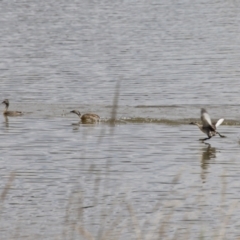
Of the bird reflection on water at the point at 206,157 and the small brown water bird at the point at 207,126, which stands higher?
the small brown water bird at the point at 207,126

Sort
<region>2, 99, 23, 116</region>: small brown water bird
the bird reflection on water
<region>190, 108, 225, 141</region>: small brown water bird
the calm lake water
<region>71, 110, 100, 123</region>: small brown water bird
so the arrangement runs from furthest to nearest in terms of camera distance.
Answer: <region>2, 99, 23, 116</region>: small brown water bird < <region>71, 110, 100, 123</region>: small brown water bird < <region>190, 108, 225, 141</region>: small brown water bird < the bird reflection on water < the calm lake water

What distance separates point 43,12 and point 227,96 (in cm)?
2066

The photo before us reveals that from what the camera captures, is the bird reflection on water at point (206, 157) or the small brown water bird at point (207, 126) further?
the small brown water bird at point (207, 126)

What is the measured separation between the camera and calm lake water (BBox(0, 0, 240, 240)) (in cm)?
1020

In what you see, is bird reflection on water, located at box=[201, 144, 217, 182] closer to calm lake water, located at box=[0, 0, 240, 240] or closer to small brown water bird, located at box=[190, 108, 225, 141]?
calm lake water, located at box=[0, 0, 240, 240]

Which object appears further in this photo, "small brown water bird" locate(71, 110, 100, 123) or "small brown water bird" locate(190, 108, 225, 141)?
"small brown water bird" locate(71, 110, 100, 123)

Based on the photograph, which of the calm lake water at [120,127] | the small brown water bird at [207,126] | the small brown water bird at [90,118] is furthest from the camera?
the small brown water bird at [90,118]

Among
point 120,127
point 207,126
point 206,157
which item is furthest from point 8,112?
point 206,157

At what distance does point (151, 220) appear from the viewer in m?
10.4

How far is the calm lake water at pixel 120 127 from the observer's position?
10.2 meters

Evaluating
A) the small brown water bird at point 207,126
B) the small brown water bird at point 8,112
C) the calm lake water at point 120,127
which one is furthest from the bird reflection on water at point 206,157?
the small brown water bird at point 8,112

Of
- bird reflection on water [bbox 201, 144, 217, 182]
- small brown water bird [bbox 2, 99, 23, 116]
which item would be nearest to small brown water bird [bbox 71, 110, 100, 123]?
small brown water bird [bbox 2, 99, 23, 116]

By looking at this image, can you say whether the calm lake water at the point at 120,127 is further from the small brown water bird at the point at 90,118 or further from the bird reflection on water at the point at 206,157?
the small brown water bird at the point at 90,118

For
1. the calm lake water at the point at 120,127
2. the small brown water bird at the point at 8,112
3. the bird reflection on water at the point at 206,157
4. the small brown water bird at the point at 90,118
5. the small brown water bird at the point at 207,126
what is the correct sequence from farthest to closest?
the small brown water bird at the point at 8,112 < the small brown water bird at the point at 90,118 < the small brown water bird at the point at 207,126 < the bird reflection on water at the point at 206,157 < the calm lake water at the point at 120,127
